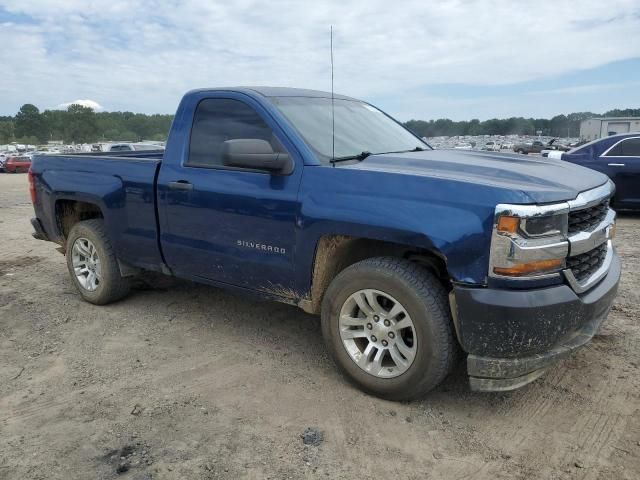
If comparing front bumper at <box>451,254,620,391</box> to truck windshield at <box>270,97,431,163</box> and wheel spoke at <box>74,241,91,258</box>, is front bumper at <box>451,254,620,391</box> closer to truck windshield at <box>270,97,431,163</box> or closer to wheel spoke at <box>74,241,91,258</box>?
truck windshield at <box>270,97,431,163</box>

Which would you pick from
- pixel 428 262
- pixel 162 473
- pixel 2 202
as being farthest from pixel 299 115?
pixel 2 202

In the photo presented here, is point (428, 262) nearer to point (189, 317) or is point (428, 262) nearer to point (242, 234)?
point (242, 234)

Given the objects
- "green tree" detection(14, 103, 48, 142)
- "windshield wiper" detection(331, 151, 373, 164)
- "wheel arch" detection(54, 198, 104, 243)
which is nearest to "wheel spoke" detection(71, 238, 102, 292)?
"wheel arch" detection(54, 198, 104, 243)

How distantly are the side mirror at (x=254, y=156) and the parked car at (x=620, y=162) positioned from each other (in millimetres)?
A: 7964

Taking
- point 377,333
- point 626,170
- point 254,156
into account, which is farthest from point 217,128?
point 626,170

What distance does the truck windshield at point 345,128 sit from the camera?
381 cm

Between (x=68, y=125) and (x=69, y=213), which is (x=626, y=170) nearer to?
(x=69, y=213)

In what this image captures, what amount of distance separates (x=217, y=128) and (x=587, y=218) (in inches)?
104

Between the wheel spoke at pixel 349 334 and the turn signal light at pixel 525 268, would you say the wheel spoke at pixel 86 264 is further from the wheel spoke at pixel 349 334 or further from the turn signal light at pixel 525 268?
the turn signal light at pixel 525 268

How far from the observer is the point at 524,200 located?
2.79 metres

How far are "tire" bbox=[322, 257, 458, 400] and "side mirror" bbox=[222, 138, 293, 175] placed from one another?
807mm

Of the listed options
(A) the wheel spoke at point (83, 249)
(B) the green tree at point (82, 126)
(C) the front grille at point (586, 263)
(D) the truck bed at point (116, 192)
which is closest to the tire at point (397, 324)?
(C) the front grille at point (586, 263)

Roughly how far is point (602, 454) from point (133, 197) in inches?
147

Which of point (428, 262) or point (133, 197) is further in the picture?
point (133, 197)
